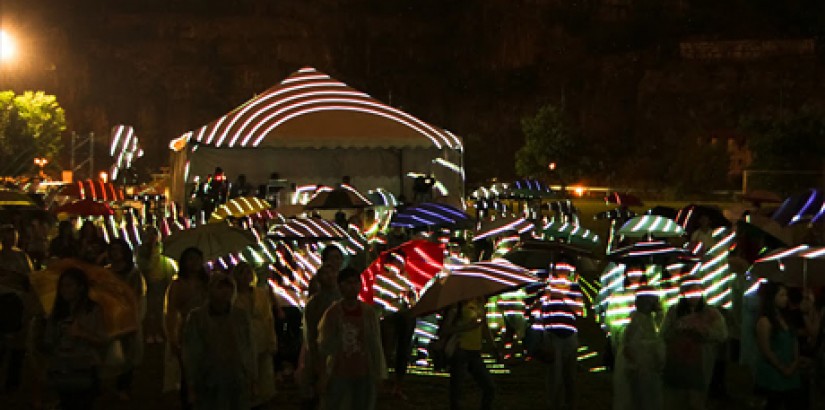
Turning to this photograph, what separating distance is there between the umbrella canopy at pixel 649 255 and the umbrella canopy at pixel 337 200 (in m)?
7.97

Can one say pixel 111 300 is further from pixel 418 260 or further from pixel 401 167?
pixel 401 167

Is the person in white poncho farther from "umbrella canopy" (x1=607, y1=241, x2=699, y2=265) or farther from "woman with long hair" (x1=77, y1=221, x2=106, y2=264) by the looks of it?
"woman with long hair" (x1=77, y1=221, x2=106, y2=264)

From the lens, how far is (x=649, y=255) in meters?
10.3

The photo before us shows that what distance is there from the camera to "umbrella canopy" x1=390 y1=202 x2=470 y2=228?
1487cm

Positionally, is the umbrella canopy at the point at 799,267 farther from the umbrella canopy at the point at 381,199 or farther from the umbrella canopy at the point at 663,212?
the umbrella canopy at the point at 381,199

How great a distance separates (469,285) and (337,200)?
921 cm

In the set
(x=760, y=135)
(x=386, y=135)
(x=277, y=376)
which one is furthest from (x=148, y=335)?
(x=760, y=135)

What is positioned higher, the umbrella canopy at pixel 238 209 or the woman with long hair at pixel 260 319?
the umbrella canopy at pixel 238 209

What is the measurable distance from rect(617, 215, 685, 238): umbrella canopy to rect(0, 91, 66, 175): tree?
48130 millimetres

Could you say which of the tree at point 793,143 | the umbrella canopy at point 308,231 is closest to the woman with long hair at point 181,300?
the umbrella canopy at point 308,231

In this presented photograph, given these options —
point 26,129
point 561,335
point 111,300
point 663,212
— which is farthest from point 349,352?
point 26,129

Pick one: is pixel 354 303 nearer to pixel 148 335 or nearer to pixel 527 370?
pixel 527 370

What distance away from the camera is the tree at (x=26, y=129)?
6178cm

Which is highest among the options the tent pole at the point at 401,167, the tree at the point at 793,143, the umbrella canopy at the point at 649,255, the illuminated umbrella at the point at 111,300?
the tree at the point at 793,143
